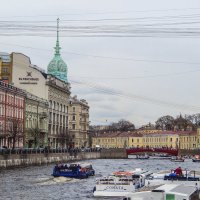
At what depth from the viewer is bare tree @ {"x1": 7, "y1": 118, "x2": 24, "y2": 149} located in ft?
311

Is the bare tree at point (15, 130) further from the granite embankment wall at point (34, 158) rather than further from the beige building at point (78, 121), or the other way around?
the beige building at point (78, 121)

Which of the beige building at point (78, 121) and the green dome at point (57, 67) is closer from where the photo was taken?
the green dome at point (57, 67)

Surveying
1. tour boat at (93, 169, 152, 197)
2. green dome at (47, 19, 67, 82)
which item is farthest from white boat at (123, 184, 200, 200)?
green dome at (47, 19, 67, 82)

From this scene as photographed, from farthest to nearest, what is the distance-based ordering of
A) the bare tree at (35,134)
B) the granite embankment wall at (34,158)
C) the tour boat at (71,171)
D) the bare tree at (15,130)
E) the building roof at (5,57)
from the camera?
the building roof at (5,57), the bare tree at (35,134), the bare tree at (15,130), the granite embankment wall at (34,158), the tour boat at (71,171)

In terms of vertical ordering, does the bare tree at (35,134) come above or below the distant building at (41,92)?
below

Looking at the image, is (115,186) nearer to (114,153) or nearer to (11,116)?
(11,116)

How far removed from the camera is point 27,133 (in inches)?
4464

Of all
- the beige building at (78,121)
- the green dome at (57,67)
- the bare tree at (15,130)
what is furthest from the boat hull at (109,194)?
the beige building at (78,121)

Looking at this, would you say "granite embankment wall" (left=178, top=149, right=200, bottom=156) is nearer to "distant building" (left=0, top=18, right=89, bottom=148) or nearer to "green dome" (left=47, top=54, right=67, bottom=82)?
"green dome" (left=47, top=54, right=67, bottom=82)

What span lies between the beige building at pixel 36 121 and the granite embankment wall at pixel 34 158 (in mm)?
6474

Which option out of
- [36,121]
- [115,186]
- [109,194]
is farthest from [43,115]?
[109,194]

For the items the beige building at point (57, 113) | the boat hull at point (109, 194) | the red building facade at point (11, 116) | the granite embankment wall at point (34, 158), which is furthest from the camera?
the beige building at point (57, 113)

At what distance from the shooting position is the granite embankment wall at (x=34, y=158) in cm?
7744

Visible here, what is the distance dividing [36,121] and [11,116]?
19083 mm
